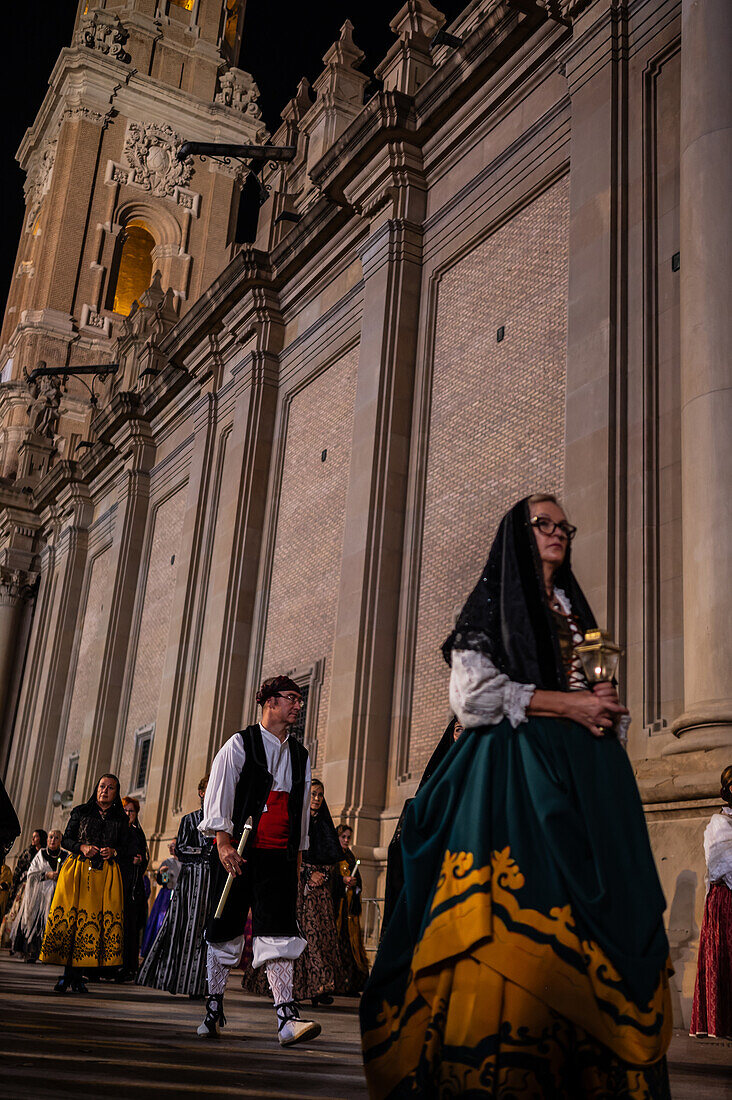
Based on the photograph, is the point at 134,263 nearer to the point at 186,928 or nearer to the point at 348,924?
the point at 348,924

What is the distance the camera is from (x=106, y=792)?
29.3 feet

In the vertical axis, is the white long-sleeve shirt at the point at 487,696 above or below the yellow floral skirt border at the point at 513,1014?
above

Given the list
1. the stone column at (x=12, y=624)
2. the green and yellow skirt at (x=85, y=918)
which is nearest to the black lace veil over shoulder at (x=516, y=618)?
the green and yellow skirt at (x=85, y=918)

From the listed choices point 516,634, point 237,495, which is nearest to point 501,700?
point 516,634

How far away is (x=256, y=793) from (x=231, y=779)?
16cm

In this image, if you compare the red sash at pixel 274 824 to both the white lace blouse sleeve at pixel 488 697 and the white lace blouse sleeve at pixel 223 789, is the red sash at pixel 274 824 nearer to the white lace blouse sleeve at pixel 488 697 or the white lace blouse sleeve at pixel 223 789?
the white lace blouse sleeve at pixel 223 789

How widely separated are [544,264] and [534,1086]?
34.7ft

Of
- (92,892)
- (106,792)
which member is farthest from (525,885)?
(92,892)

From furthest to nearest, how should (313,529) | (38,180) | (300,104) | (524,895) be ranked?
(38,180)
(300,104)
(313,529)
(524,895)

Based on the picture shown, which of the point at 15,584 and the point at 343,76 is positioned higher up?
the point at 343,76

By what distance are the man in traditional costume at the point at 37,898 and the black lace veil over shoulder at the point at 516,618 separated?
1152 centimetres

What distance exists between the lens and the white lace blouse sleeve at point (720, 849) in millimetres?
6551

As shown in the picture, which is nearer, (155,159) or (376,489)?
(376,489)

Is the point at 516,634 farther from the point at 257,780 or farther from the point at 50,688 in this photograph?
the point at 50,688
